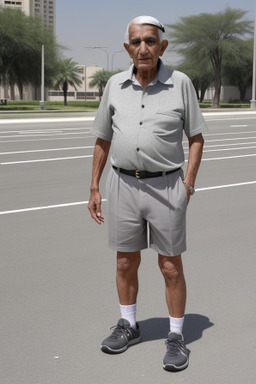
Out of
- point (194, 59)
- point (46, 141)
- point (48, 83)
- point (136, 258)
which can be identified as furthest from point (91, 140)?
point (194, 59)

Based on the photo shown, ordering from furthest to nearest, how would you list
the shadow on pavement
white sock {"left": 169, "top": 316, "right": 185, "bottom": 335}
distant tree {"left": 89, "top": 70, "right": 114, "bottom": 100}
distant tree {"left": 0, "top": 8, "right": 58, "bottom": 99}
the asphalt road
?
distant tree {"left": 89, "top": 70, "right": 114, "bottom": 100}, distant tree {"left": 0, "top": 8, "right": 58, "bottom": 99}, the shadow on pavement, white sock {"left": 169, "top": 316, "right": 185, "bottom": 335}, the asphalt road

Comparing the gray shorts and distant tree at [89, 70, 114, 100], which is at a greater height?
distant tree at [89, 70, 114, 100]

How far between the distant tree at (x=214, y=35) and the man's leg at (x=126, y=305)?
222ft

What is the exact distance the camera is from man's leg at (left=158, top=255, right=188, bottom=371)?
3.84 meters

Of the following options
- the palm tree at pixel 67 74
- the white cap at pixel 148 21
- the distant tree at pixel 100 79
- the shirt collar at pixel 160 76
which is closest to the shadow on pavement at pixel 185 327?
the shirt collar at pixel 160 76

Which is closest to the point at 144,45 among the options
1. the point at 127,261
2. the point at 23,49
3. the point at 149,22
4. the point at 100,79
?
the point at 149,22

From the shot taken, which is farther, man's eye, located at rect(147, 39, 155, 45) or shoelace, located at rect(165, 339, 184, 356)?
shoelace, located at rect(165, 339, 184, 356)

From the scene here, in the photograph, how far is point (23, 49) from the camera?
177 feet

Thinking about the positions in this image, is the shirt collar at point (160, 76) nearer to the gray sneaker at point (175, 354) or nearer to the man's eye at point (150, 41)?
the man's eye at point (150, 41)

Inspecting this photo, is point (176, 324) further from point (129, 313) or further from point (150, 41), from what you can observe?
point (150, 41)

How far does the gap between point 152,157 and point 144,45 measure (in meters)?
0.63

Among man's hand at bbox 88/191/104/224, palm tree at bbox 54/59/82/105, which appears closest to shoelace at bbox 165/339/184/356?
man's hand at bbox 88/191/104/224

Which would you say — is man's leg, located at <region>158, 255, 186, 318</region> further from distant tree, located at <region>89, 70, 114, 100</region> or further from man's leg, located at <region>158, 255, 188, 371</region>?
distant tree, located at <region>89, 70, 114, 100</region>


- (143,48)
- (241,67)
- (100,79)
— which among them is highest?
(241,67)
